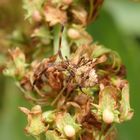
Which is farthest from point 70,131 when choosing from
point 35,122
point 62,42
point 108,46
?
point 108,46

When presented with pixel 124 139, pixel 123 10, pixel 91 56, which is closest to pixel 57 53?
pixel 91 56

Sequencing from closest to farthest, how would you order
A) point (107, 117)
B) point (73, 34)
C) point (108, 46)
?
point (107, 117) < point (73, 34) < point (108, 46)

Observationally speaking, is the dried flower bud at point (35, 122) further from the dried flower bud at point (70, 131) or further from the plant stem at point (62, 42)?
the plant stem at point (62, 42)

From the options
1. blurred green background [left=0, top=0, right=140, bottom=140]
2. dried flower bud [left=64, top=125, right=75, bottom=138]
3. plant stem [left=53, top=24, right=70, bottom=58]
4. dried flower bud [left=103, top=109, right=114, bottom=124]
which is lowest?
dried flower bud [left=64, top=125, right=75, bottom=138]

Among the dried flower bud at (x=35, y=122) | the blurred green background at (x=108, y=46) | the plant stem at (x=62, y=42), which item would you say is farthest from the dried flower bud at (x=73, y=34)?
the blurred green background at (x=108, y=46)

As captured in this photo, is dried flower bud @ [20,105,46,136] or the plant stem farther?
the plant stem

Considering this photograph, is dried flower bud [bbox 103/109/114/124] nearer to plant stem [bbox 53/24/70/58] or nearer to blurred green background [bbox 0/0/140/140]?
plant stem [bbox 53/24/70/58]

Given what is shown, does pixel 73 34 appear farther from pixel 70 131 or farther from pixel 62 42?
pixel 70 131

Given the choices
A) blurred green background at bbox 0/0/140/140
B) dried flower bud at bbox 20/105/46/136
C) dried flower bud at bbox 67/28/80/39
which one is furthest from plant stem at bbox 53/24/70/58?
blurred green background at bbox 0/0/140/140

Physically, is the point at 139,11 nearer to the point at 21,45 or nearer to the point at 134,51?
the point at 134,51
